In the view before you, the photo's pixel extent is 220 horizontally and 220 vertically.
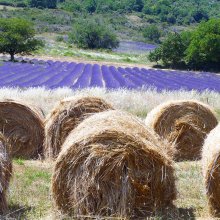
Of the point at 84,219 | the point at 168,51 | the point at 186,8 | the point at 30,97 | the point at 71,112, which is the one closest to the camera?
the point at 84,219

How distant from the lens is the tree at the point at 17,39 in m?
34.9

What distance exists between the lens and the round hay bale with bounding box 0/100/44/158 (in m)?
8.73

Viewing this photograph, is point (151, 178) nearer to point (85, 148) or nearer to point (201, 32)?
point (85, 148)

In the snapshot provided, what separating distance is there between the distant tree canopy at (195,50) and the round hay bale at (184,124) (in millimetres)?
29840

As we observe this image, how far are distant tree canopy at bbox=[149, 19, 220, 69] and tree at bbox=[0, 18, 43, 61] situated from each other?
32.8 feet

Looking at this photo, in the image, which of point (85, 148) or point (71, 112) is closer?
point (85, 148)

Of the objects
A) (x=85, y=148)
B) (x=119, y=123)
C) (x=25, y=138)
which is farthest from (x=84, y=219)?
(x=25, y=138)

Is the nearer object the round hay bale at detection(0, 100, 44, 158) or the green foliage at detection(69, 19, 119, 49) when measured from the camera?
the round hay bale at detection(0, 100, 44, 158)

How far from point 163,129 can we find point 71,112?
68.4 inches

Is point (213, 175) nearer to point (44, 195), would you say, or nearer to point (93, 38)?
point (44, 195)

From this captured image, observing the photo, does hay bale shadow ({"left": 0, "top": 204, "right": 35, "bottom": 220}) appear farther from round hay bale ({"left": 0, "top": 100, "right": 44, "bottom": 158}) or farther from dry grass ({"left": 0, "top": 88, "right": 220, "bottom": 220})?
round hay bale ({"left": 0, "top": 100, "right": 44, "bottom": 158})

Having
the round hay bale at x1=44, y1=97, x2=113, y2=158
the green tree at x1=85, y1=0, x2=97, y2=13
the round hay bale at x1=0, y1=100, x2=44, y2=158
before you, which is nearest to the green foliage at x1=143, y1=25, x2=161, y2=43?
the green tree at x1=85, y1=0, x2=97, y2=13

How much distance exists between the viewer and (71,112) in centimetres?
828

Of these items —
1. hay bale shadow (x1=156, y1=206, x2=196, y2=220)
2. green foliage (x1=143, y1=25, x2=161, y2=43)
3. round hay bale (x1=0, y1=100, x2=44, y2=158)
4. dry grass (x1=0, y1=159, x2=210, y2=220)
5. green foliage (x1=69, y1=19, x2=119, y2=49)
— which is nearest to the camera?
hay bale shadow (x1=156, y1=206, x2=196, y2=220)
